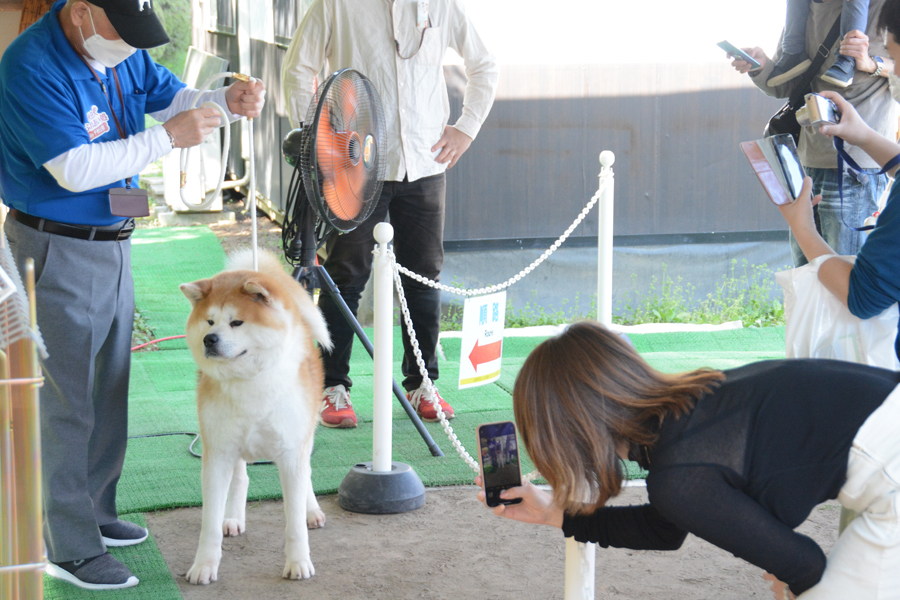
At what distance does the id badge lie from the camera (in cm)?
261

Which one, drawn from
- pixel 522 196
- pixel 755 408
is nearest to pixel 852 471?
pixel 755 408

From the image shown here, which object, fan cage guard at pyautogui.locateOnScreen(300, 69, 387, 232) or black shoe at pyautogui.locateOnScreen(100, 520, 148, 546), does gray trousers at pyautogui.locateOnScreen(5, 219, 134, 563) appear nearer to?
black shoe at pyautogui.locateOnScreen(100, 520, 148, 546)

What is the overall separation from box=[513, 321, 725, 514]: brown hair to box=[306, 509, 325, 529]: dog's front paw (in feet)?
5.32

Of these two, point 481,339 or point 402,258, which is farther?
point 402,258

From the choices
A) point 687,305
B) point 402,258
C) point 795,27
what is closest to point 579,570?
point 402,258

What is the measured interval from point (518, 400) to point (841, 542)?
0.84 meters

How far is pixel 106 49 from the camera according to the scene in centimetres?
258

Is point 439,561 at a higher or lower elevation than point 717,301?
lower

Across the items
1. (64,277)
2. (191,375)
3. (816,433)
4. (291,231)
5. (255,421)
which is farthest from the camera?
(191,375)

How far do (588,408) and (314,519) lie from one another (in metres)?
1.79

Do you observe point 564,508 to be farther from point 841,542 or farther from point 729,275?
point 729,275

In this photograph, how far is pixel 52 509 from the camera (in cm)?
266

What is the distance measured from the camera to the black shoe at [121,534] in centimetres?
300

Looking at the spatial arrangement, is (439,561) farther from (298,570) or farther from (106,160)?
(106,160)
